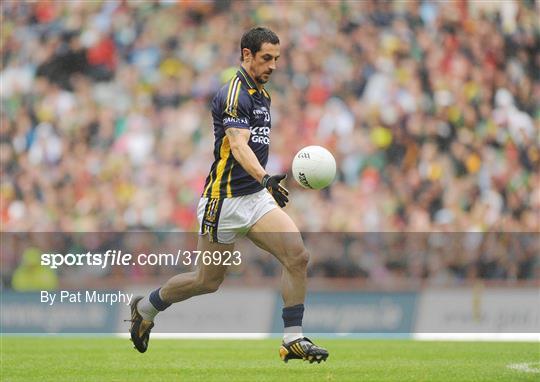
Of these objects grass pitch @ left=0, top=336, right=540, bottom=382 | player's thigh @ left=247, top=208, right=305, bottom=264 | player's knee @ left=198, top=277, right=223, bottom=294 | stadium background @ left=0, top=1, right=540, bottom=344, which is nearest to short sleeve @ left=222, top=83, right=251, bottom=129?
player's thigh @ left=247, top=208, right=305, bottom=264

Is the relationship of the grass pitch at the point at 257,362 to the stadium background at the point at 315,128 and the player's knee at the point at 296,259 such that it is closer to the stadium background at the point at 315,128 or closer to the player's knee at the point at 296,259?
the player's knee at the point at 296,259

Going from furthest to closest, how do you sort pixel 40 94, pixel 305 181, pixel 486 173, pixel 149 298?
pixel 40 94, pixel 486 173, pixel 149 298, pixel 305 181

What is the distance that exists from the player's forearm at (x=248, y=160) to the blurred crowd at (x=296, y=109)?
832 centimetres

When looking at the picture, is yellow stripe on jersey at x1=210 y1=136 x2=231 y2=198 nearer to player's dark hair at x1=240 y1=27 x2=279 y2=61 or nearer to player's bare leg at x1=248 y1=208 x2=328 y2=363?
player's bare leg at x1=248 y1=208 x2=328 y2=363

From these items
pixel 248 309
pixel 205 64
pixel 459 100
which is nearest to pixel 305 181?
pixel 248 309

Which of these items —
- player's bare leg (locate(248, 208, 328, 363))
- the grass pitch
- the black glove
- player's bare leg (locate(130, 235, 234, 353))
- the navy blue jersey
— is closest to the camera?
the black glove

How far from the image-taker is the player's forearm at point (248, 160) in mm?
8031

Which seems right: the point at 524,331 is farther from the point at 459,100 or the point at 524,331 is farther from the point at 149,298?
the point at 149,298

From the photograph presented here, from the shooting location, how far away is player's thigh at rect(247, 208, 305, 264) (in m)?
8.21

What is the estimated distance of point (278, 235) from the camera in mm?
8258

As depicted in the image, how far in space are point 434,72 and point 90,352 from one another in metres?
9.91

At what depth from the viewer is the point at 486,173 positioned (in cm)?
1717

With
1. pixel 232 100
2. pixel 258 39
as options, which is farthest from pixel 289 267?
pixel 258 39

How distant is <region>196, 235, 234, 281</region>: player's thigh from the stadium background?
6736mm
